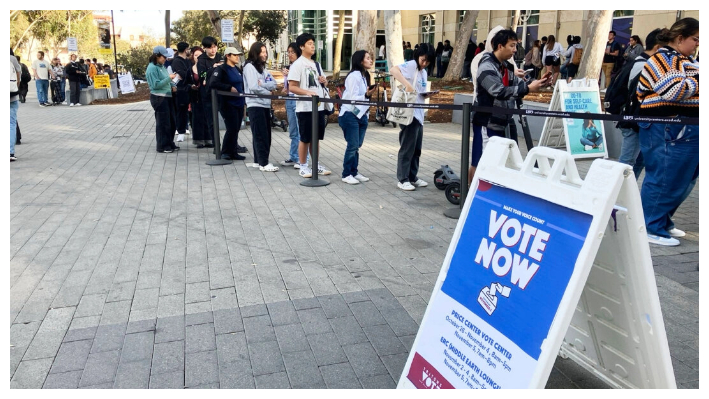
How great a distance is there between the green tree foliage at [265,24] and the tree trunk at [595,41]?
35389 millimetres

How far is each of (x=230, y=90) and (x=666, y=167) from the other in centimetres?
632

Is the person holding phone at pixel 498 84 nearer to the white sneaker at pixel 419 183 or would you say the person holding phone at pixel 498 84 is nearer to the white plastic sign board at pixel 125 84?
the white sneaker at pixel 419 183

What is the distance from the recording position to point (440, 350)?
256 cm

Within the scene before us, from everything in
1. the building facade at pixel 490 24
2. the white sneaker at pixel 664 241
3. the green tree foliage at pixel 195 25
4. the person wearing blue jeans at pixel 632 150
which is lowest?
the white sneaker at pixel 664 241

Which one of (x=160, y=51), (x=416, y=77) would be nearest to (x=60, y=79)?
(x=160, y=51)

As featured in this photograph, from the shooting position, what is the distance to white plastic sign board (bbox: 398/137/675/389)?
211cm

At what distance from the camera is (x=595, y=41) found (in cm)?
1253

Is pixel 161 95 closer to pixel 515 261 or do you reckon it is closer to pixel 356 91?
pixel 356 91

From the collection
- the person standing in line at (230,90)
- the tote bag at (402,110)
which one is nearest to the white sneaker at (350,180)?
the tote bag at (402,110)

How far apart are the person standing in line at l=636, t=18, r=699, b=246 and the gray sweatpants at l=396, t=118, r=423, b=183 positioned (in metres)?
2.57

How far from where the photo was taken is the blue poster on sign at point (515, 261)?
216cm

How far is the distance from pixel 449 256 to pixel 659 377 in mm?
992

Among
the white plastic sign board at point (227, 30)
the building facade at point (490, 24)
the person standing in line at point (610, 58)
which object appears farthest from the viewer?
the building facade at point (490, 24)

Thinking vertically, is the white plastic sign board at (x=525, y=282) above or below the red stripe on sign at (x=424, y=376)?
above
